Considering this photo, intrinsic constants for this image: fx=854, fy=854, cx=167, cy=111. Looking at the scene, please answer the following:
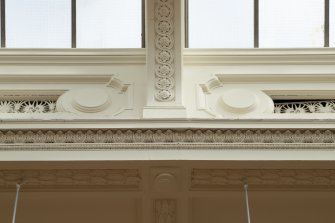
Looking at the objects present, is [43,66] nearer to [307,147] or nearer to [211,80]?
[211,80]

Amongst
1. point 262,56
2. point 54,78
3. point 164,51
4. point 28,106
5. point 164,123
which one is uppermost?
point 262,56

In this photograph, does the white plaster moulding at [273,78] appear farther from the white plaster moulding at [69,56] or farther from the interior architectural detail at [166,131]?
the white plaster moulding at [69,56]

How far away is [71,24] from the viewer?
31.7 feet

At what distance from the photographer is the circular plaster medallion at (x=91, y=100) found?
9141 millimetres

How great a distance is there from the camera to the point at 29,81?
30.6ft

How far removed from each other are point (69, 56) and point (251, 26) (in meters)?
2.07

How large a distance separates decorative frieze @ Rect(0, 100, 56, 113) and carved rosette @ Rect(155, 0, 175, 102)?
3.89 feet
